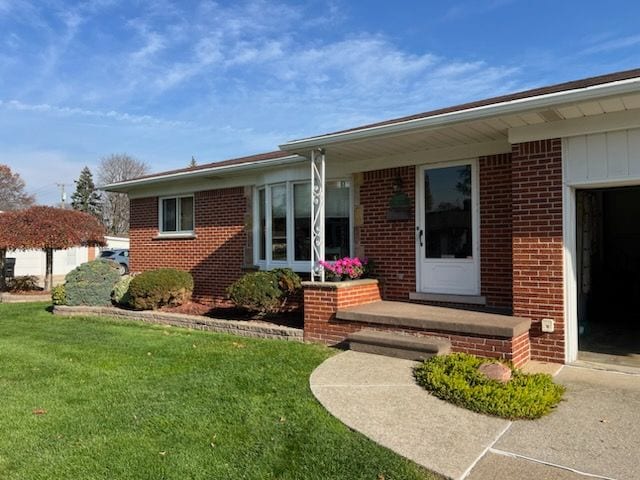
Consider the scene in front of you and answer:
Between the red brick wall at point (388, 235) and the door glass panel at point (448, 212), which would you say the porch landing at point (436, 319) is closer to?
the red brick wall at point (388, 235)

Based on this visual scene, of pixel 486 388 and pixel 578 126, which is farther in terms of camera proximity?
pixel 578 126

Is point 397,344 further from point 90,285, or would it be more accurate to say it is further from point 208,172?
point 90,285

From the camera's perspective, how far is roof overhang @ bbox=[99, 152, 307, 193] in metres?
9.64

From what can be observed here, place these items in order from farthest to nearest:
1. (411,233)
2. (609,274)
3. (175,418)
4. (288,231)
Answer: (609,274)
(288,231)
(411,233)
(175,418)

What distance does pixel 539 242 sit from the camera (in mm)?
6129

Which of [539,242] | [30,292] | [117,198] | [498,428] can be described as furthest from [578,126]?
[117,198]

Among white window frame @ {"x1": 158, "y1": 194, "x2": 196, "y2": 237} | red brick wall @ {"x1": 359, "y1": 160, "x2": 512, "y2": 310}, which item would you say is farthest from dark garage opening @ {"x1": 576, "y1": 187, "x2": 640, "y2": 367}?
white window frame @ {"x1": 158, "y1": 194, "x2": 196, "y2": 237}

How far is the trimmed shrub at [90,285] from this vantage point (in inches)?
438

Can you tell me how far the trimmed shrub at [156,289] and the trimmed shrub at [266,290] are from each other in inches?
85.0

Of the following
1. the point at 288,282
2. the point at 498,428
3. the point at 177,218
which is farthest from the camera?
the point at 177,218

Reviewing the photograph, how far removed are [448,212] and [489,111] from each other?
2197mm

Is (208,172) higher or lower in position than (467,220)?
higher

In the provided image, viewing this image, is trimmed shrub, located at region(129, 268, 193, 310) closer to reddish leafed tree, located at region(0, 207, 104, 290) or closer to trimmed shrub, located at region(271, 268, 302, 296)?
trimmed shrub, located at region(271, 268, 302, 296)

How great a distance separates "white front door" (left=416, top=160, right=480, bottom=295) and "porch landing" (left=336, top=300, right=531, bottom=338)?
52cm
